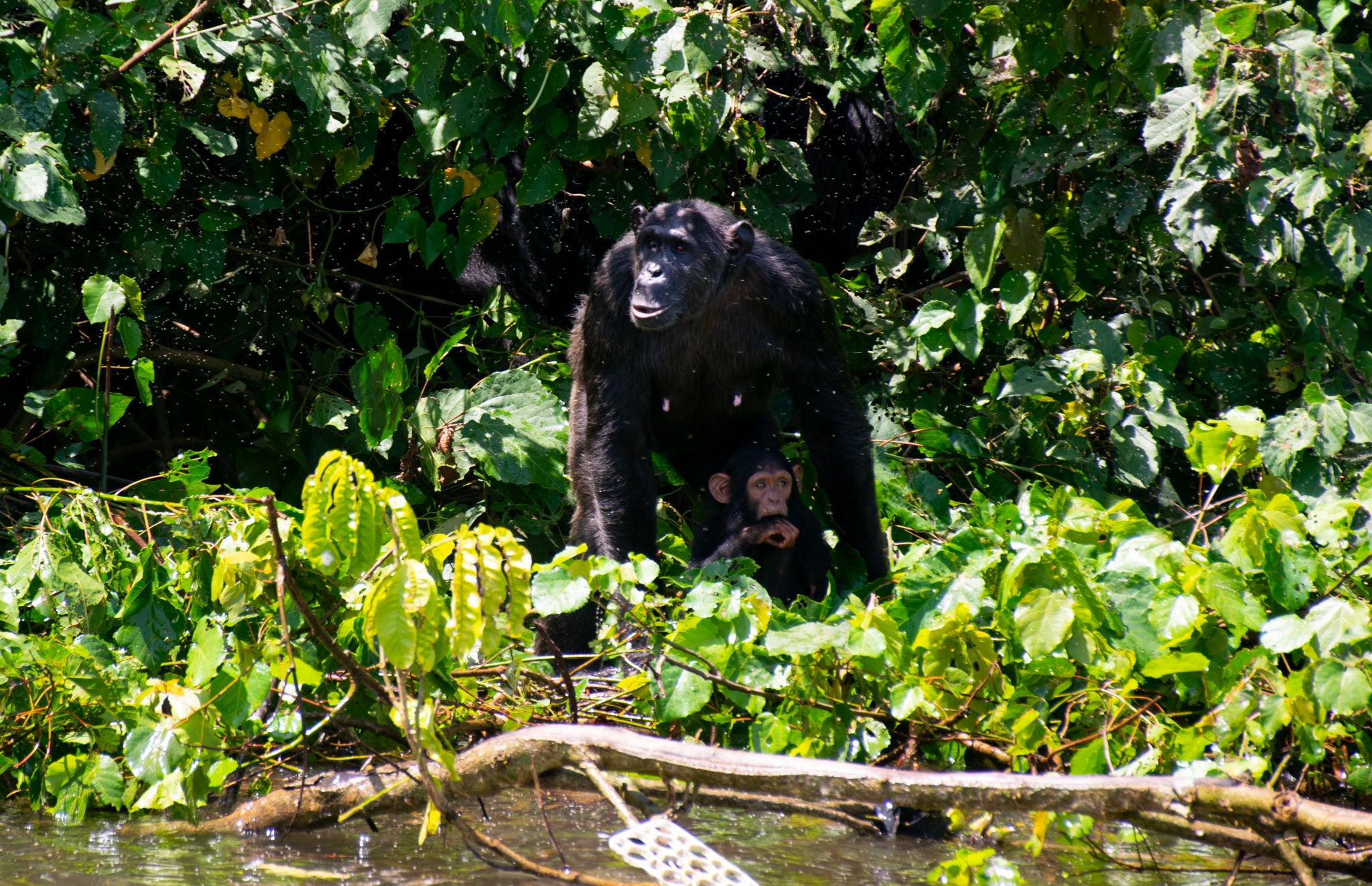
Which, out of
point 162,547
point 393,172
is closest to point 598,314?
point 162,547

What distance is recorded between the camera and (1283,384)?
541 centimetres

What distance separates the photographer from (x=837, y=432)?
528 centimetres

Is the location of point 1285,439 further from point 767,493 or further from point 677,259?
point 677,259

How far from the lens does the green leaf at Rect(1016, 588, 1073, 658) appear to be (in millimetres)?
3268

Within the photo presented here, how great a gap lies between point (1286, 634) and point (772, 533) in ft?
6.94

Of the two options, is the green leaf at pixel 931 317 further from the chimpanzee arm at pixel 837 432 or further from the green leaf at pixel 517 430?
the green leaf at pixel 517 430

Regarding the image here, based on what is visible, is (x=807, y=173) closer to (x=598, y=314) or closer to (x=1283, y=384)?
(x=598, y=314)

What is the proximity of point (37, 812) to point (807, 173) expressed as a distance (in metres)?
4.02

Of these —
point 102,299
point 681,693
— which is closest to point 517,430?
point 102,299

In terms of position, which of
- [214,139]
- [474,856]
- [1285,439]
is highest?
[214,139]

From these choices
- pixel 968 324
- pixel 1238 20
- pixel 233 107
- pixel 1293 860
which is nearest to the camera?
pixel 1293 860

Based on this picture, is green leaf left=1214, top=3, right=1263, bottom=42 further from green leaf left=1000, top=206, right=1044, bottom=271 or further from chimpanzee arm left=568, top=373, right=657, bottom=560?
chimpanzee arm left=568, top=373, right=657, bottom=560

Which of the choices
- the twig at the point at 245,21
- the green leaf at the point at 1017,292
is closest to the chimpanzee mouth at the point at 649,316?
the green leaf at the point at 1017,292

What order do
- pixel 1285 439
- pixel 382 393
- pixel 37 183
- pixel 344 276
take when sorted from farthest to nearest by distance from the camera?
pixel 344 276, pixel 382 393, pixel 1285 439, pixel 37 183
